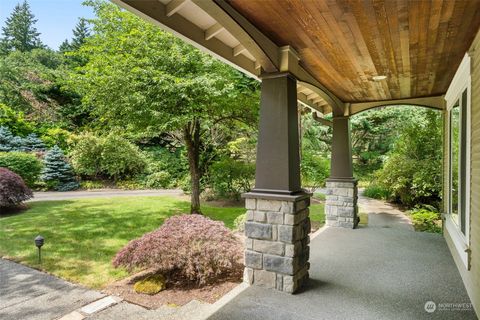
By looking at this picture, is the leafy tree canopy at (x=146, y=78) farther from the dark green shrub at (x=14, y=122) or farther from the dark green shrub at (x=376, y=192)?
the dark green shrub at (x=14, y=122)

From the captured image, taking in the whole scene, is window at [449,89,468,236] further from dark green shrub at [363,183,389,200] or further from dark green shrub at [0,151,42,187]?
dark green shrub at [0,151,42,187]

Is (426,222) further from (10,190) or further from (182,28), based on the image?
(10,190)

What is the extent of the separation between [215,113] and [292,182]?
4912 millimetres

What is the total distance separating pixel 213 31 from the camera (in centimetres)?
269

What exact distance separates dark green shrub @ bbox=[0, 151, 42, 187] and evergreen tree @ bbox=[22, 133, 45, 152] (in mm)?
2533

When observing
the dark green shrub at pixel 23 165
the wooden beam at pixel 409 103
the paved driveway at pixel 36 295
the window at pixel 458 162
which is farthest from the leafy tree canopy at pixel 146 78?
the dark green shrub at pixel 23 165

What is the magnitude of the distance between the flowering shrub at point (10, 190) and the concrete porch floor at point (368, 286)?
7.96 m

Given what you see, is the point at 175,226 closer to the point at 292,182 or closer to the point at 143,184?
the point at 292,182

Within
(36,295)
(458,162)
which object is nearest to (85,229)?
(36,295)

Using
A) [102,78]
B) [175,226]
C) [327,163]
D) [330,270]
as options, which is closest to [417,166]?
[327,163]

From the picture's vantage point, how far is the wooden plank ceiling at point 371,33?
7.63 feet

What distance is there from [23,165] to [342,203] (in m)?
12.0

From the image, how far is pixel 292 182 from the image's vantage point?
3.17 meters

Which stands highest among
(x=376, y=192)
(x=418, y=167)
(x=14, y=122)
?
(x=14, y=122)
